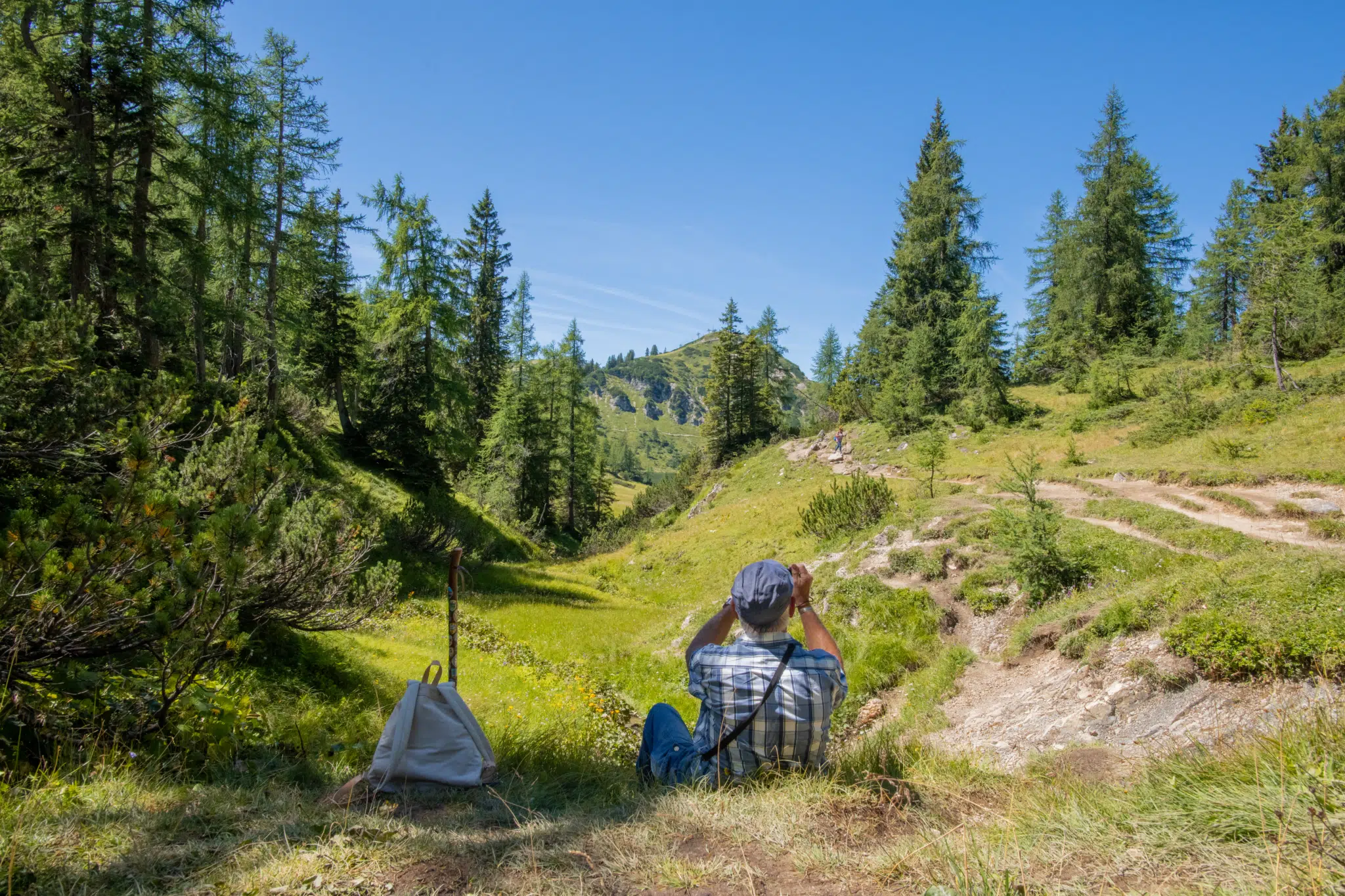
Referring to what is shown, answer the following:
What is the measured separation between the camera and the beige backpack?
3682 millimetres

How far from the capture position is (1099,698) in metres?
6.22

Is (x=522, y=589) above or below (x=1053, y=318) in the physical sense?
below

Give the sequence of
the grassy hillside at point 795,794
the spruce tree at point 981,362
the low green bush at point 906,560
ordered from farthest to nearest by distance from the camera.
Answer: the spruce tree at point 981,362, the low green bush at point 906,560, the grassy hillside at point 795,794

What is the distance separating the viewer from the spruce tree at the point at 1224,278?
109ft

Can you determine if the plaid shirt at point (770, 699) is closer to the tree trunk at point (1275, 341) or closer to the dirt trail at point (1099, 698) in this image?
the dirt trail at point (1099, 698)

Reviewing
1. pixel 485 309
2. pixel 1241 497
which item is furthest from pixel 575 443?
pixel 1241 497

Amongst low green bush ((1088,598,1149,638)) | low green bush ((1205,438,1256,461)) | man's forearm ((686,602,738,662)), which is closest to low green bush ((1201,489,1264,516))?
low green bush ((1205,438,1256,461))

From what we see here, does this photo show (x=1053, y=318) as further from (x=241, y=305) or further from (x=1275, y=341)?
(x=241, y=305)

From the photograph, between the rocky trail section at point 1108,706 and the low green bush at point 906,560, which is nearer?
the rocky trail section at point 1108,706

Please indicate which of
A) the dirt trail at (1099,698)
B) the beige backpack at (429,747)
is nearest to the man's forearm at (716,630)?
the beige backpack at (429,747)

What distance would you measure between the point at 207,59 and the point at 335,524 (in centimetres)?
1376

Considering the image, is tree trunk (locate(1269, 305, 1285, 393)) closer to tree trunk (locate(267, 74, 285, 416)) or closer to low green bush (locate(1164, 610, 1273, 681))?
low green bush (locate(1164, 610, 1273, 681))

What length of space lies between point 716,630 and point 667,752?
89 centimetres

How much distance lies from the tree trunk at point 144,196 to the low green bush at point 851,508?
15.6 metres
